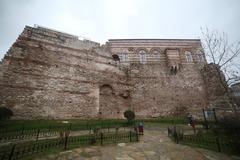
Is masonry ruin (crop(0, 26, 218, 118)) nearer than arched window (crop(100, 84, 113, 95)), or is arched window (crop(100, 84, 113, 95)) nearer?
masonry ruin (crop(0, 26, 218, 118))

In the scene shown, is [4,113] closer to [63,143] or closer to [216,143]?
[63,143]

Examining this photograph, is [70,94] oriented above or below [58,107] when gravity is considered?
above

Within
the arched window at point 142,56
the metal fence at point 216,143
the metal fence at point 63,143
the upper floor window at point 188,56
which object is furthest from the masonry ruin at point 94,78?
the metal fence at point 216,143

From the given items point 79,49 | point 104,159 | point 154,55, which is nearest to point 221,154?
point 104,159

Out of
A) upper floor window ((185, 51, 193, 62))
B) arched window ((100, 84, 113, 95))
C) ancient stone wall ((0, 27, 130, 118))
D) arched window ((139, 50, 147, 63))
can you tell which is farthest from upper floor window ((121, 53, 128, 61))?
upper floor window ((185, 51, 193, 62))

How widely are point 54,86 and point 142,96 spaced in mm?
12203

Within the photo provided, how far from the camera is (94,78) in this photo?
717 inches

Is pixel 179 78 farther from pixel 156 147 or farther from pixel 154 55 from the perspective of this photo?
pixel 156 147

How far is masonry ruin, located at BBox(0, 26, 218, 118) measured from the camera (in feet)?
45.5

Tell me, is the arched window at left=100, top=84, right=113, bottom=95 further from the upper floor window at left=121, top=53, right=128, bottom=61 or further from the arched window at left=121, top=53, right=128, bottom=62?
the upper floor window at left=121, top=53, right=128, bottom=61

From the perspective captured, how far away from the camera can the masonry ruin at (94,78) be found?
13859 mm

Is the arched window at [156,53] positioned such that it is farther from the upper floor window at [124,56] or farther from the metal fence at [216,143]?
the metal fence at [216,143]

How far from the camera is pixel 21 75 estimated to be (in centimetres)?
1389

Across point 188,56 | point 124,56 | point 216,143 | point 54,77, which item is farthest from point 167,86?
point 54,77
